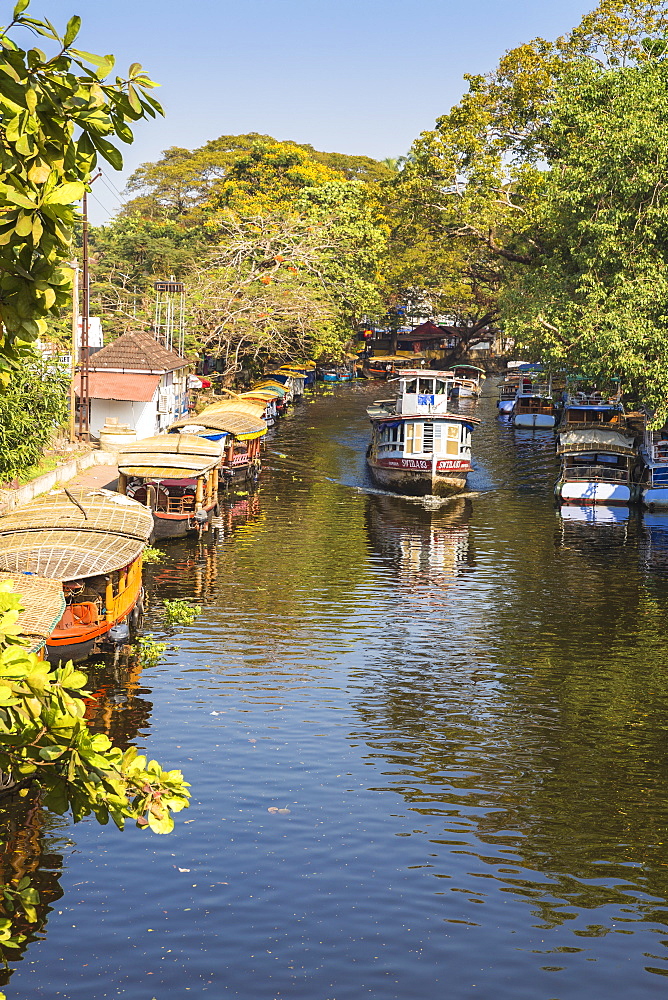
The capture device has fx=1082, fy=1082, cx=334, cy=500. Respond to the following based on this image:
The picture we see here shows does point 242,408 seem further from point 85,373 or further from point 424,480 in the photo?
point 424,480

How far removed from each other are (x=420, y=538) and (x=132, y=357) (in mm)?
23445

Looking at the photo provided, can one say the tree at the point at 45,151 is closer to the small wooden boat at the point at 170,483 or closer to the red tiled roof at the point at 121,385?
the small wooden boat at the point at 170,483

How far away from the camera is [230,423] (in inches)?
2175

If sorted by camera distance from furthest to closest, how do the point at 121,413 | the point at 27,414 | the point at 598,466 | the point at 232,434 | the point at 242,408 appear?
the point at 242,408
the point at 121,413
the point at 232,434
the point at 598,466
the point at 27,414

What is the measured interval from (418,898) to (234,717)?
8.53 metres

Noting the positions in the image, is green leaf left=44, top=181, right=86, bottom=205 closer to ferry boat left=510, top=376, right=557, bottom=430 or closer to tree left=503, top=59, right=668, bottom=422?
tree left=503, top=59, right=668, bottom=422

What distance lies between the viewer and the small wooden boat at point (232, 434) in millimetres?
52688

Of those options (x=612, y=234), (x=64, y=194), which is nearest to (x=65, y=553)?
(x=64, y=194)

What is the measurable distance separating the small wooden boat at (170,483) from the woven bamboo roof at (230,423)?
8.62 metres

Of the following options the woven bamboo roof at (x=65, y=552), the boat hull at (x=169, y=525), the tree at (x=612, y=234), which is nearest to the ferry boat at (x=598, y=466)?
the tree at (x=612, y=234)

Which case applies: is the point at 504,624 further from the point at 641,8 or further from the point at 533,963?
the point at 641,8

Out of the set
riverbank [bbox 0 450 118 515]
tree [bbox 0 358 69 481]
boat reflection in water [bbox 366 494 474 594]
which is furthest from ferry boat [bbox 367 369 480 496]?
tree [bbox 0 358 69 481]

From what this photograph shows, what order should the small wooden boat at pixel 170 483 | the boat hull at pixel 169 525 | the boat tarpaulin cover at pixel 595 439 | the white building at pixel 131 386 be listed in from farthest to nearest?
the white building at pixel 131 386
the boat tarpaulin cover at pixel 595 439
the boat hull at pixel 169 525
the small wooden boat at pixel 170 483

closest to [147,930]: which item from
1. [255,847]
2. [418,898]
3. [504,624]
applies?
[255,847]
